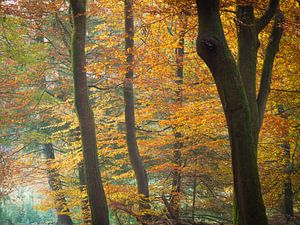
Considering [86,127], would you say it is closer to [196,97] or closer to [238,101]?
[196,97]

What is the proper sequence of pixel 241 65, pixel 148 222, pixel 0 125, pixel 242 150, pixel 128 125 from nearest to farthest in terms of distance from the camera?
pixel 242 150, pixel 241 65, pixel 148 222, pixel 128 125, pixel 0 125

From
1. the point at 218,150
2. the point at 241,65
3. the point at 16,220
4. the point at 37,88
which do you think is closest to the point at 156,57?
the point at 218,150

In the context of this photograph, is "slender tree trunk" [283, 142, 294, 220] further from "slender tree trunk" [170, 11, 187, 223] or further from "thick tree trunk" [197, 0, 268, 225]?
"thick tree trunk" [197, 0, 268, 225]

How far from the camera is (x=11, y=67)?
11.5 metres

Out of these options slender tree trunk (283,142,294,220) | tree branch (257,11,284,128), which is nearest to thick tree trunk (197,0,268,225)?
tree branch (257,11,284,128)

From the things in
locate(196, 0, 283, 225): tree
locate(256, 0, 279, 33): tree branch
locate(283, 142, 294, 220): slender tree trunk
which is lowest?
locate(283, 142, 294, 220): slender tree trunk

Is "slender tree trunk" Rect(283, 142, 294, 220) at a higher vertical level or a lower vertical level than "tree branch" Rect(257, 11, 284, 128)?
lower

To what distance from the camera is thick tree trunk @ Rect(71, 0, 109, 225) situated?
780cm

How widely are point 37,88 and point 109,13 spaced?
450 centimetres

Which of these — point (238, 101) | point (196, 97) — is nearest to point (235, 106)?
point (238, 101)

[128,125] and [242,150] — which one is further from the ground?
[128,125]

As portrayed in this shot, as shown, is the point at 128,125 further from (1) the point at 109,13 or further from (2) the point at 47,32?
(2) the point at 47,32

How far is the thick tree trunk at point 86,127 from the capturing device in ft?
25.6

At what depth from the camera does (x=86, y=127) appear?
785 centimetres
